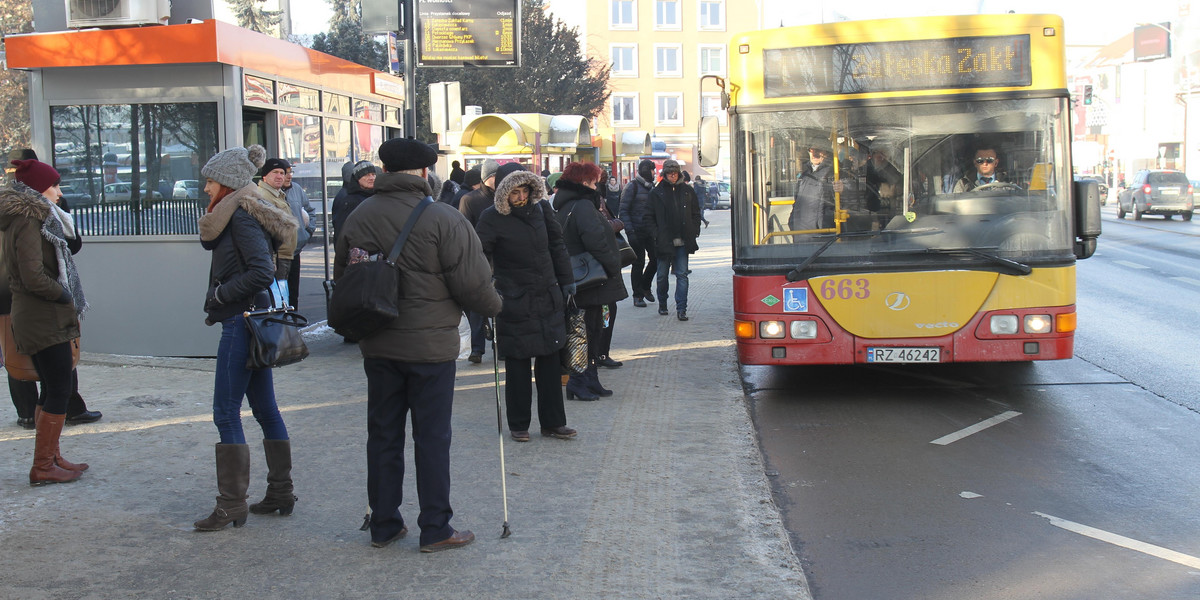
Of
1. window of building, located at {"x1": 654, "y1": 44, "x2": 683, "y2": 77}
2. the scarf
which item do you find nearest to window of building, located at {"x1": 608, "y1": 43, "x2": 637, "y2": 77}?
window of building, located at {"x1": 654, "y1": 44, "x2": 683, "y2": 77}

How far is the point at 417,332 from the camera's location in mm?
4574

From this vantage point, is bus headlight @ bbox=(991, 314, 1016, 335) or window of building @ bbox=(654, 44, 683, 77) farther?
window of building @ bbox=(654, 44, 683, 77)

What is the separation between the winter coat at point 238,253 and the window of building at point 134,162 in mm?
5245

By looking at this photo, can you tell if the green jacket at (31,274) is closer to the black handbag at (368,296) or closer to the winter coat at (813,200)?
the black handbag at (368,296)

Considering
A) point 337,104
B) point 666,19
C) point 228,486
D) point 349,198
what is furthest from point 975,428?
point 666,19

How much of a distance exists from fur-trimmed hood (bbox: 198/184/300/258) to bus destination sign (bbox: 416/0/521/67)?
738 centimetres

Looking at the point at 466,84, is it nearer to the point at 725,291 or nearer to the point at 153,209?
the point at 725,291

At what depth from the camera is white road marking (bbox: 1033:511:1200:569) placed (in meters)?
4.69

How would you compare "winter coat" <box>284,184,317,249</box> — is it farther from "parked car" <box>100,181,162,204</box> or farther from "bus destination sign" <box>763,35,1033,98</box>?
"bus destination sign" <box>763,35,1033,98</box>


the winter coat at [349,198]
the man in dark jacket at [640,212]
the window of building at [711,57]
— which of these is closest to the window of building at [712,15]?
the window of building at [711,57]

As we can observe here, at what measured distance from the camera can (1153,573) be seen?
14.9ft

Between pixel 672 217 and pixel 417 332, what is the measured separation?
8486mm

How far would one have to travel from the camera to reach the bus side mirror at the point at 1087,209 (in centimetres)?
761

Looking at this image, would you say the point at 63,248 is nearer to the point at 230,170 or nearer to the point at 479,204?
the point at 230,170
